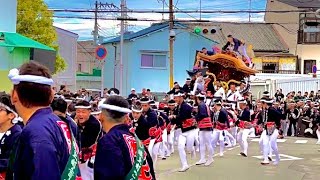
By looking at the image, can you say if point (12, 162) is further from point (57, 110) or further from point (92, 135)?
point (92, 135)

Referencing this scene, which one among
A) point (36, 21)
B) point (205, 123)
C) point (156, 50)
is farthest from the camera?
point (156, 50)

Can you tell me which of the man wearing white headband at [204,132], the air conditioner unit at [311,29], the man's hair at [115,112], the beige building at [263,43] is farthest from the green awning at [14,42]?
the air conditioner unit at [311,29]

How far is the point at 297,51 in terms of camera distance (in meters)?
53.4

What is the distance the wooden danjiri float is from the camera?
33406mm

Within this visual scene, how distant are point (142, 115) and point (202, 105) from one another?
4.46 metres

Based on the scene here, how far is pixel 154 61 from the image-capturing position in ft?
144

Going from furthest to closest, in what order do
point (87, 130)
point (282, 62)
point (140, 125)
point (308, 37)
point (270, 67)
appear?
1. point (308, 37)
2. point (282, 62)
3. point (270, 67)
4. point (140, 125)
5. point (87, 130)

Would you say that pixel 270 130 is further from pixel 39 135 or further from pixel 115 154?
pixel 39 135

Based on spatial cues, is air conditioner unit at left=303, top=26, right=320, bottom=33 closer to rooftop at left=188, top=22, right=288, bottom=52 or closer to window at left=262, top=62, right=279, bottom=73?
rooftop at left=188, top=22, right=288, bottom=52

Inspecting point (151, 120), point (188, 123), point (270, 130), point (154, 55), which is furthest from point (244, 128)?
point (154, 55)

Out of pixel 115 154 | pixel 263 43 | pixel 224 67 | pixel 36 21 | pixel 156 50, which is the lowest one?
pixel 115 154

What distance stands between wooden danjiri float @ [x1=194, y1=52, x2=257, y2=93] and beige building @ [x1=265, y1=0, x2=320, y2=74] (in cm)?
1917

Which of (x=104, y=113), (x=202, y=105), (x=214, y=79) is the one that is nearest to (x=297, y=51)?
(x=214, y=79)

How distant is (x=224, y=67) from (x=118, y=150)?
28946 millimetres
